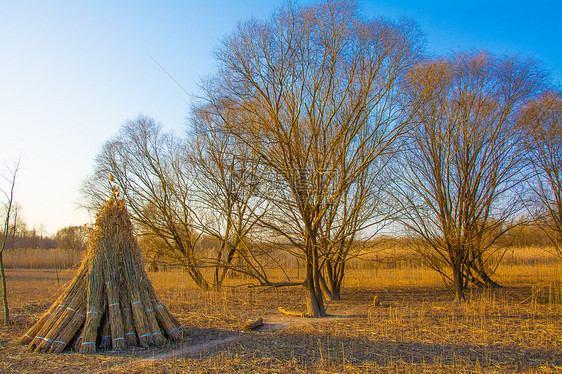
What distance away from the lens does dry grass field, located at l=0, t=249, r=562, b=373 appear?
4520mm

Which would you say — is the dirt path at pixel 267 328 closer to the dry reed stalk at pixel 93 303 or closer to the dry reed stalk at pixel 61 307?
the dry reed stalk at pixel 93 303

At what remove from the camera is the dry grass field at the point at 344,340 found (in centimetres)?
452

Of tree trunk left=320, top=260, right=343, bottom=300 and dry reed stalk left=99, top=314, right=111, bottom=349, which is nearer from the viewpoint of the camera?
dry reed stalk left=99, top=314, right=111, bottom=349

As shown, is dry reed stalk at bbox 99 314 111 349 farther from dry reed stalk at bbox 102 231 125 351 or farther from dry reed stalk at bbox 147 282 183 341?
dry reed stalk at bbox 147 282 183 341

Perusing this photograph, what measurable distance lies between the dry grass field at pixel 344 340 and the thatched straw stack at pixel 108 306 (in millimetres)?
227

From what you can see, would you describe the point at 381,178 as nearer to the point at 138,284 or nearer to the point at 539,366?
the point at 539,366

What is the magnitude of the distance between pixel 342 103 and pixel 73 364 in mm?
6470

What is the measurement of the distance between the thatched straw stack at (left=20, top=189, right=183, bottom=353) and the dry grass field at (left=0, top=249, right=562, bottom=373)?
0.23 metres

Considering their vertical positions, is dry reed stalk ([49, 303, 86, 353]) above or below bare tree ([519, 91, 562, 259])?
below

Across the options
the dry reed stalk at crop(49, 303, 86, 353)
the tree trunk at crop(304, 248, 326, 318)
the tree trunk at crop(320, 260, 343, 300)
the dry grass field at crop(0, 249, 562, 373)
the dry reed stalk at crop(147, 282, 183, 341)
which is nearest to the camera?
the dry grass field at crop(0, 249, 562, 373)

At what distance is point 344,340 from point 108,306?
11.7 ft

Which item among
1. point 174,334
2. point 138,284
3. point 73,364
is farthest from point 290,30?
point 73,364

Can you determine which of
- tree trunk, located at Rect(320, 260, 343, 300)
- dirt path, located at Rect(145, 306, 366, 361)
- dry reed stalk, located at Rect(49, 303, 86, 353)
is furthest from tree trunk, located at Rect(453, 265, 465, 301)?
dry reed stalk, located at Rect(49, 303, 86, 353)

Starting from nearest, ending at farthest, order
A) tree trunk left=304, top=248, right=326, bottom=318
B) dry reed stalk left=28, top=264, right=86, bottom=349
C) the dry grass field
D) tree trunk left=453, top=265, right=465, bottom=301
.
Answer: the dry grass field
dry reed stalk left=28, top=264, right=86, bottom=349
tree trunk left=304, top=248, right=326, bottom=318
tree trunk left=453, top=265, right=465, bottom=301
